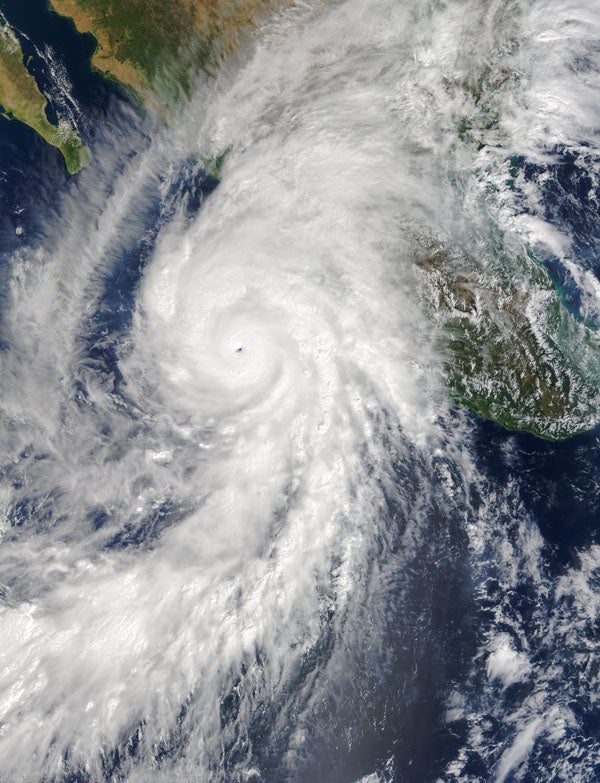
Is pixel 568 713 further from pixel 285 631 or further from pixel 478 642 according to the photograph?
pixel 285 631

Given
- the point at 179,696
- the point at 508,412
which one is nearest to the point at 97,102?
the point at 508,412

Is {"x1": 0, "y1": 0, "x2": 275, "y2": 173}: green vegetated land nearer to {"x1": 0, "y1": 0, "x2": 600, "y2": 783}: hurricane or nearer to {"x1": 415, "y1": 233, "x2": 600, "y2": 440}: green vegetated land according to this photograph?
{"x1": 0, "y1": 0, "x2": 600, "y2": 783}: hurricane

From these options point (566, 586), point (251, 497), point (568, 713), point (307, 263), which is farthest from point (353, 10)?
point (568, 713)

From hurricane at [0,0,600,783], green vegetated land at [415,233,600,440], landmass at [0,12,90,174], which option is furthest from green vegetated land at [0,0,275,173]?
green vegetated land at [415,233,600,440]

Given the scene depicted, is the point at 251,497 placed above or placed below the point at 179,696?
above


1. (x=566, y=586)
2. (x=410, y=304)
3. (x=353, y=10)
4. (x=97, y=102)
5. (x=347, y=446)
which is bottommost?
(x=566, y=586)

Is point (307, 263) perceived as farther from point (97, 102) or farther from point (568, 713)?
point (568, 713)

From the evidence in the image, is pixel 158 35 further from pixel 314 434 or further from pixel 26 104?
pixel 314 434
